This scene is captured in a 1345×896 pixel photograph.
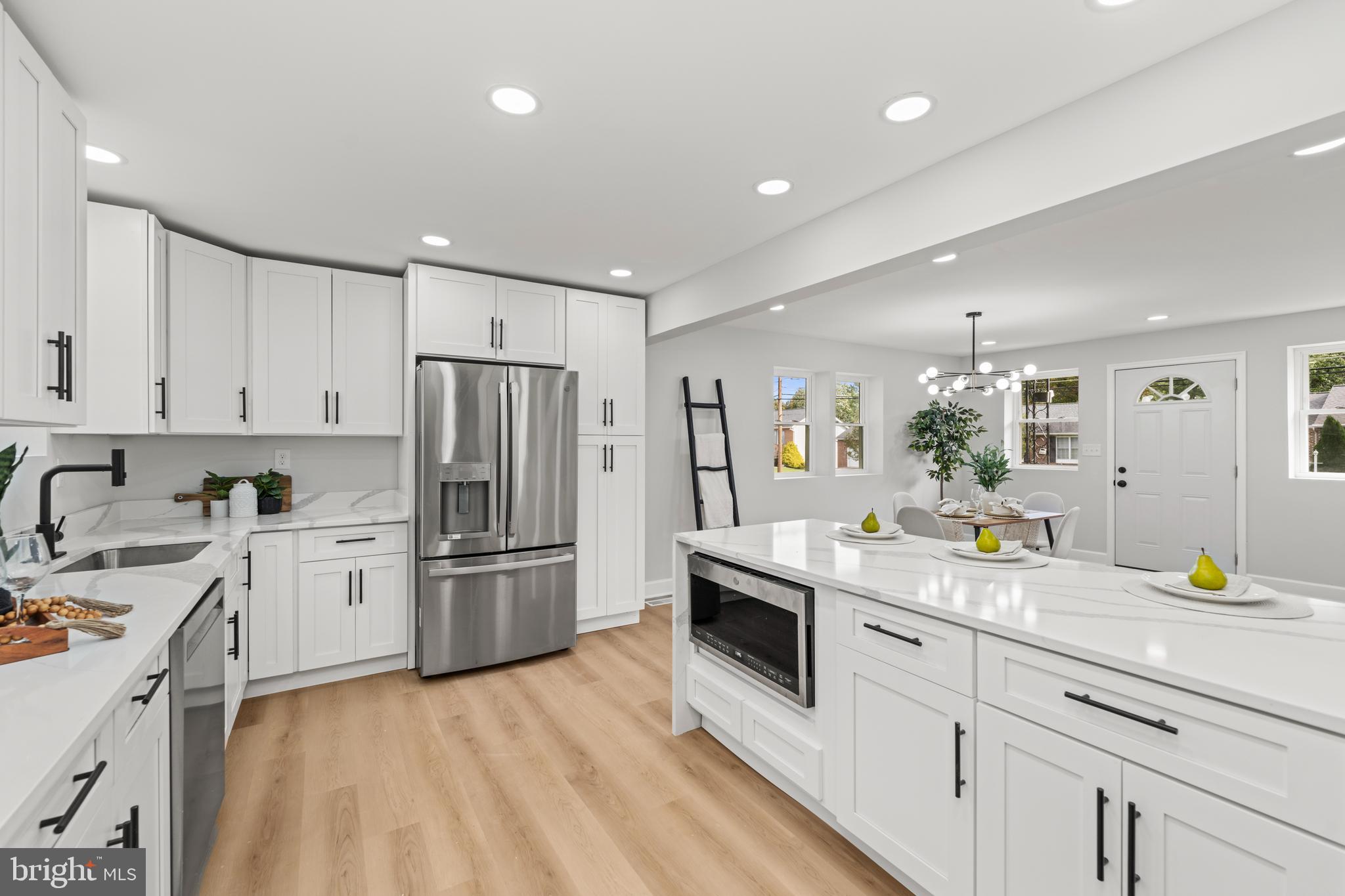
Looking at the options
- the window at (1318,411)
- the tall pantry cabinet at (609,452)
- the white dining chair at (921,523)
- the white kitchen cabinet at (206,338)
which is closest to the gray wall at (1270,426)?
the window at (1318,411)

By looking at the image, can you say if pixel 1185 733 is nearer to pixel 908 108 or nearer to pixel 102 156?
pixel 908 108

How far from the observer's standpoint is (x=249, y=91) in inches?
71.6

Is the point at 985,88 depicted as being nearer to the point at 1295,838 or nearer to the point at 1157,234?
the point at 1295,838

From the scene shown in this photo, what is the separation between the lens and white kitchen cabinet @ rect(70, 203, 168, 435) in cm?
256

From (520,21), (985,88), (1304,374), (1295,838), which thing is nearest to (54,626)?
(520,21)

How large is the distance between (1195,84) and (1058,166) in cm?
36

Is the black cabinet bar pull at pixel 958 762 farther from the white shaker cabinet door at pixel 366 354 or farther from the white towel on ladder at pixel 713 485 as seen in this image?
the white towel on ladder at pixel 713 485

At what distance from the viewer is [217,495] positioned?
329 centimetres

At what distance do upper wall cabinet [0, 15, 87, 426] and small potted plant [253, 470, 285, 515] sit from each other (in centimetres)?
172

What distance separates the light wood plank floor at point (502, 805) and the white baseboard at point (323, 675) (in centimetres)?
8

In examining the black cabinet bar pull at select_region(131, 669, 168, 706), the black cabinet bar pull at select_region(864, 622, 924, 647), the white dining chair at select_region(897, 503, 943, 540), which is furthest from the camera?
the white dining chair at select_region(897, 503, 943, 540)

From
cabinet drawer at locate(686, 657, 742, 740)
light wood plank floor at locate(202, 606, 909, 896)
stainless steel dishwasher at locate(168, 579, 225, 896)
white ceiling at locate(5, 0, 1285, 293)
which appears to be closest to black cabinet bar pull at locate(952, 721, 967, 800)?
light wood plank floor at locate(202, 606, 909, 896)

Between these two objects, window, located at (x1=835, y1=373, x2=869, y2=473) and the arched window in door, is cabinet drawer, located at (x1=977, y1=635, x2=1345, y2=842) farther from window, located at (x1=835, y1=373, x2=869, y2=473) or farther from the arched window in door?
the arched window in door

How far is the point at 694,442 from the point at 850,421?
8.02ft
